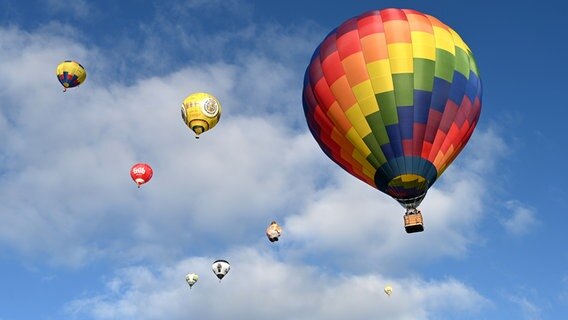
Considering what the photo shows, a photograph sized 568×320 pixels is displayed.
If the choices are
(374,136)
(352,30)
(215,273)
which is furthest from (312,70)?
(215,273)

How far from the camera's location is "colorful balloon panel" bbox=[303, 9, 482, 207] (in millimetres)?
25094

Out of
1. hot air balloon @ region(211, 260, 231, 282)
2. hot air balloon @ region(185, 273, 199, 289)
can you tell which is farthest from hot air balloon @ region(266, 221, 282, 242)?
hot air balloon @ region(185, 273, 199, 289)

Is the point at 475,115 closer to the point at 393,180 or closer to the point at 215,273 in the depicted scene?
the point at 393,180

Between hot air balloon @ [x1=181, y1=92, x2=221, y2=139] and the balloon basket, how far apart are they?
52.9 ft

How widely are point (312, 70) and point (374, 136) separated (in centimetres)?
457

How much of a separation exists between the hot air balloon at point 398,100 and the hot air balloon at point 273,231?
15162 mm

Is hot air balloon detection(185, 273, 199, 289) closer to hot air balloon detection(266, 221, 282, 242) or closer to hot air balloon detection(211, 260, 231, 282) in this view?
hot air balloon detection(211, 260, 231, 282)

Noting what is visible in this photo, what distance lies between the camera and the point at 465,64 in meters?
26.8

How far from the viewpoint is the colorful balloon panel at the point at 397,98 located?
25094 millimetres

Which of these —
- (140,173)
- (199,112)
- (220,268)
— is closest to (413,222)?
(199,112)

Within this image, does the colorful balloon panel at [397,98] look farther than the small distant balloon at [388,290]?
No

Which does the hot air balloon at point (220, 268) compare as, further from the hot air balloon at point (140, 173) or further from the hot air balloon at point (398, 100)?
the hot air balloon at point (398, 100)

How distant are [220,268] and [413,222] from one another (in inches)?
950

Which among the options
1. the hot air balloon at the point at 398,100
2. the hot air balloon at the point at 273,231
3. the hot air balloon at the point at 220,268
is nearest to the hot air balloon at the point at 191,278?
the hot air balloon at the point at 220,268
